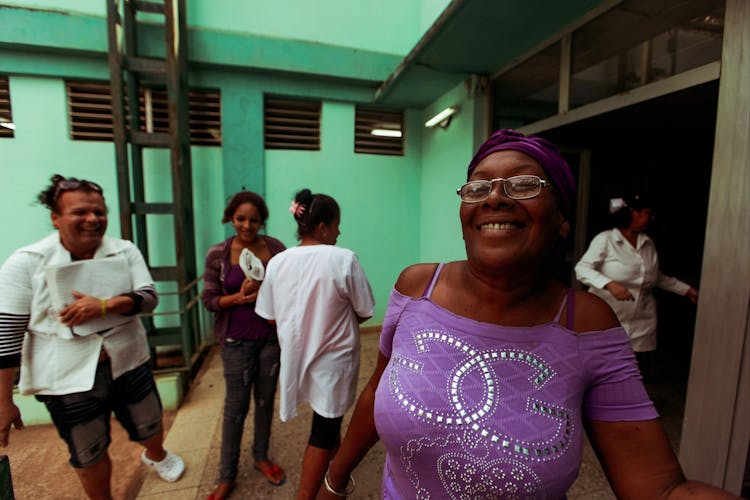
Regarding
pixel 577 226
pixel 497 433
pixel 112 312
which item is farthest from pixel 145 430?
pixel 577 226

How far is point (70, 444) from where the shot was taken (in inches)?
73.9

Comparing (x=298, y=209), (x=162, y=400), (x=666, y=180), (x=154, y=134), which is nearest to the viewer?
(x=298, y=209)

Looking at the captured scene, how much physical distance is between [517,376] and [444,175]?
396 cm

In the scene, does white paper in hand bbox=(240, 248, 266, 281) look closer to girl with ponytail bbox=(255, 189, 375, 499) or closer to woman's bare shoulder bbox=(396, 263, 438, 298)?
girl with ponytail bbox=(255, 189, 375, 499)

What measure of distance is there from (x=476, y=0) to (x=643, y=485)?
292 centimetres

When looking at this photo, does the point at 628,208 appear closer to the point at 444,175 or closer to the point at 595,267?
the point at 595,267

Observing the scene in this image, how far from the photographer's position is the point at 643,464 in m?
0.83

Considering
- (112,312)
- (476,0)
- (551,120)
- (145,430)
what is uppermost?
(476,0)

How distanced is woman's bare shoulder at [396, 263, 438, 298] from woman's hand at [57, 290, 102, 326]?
1755mm

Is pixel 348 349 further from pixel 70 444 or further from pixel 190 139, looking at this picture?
pixel 190 139

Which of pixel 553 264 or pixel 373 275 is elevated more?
pixel 553 264

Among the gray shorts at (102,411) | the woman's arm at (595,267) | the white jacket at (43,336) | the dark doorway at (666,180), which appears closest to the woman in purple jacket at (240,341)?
the gray shorts at (102,411)

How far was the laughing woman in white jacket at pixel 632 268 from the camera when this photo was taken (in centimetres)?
291

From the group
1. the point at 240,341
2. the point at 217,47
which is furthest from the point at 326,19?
the point at 240,341
